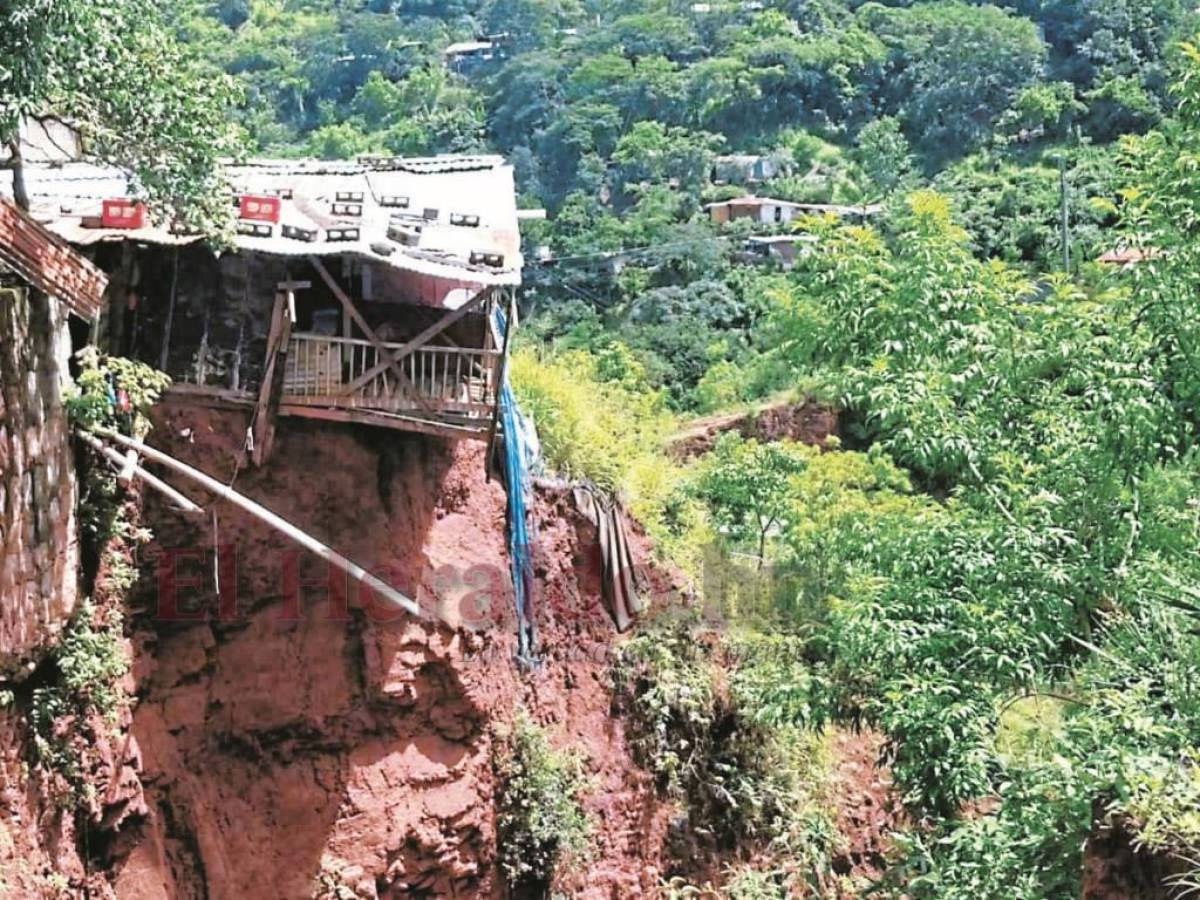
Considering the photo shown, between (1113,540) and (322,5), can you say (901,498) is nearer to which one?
(1113,540)

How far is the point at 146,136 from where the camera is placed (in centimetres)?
770

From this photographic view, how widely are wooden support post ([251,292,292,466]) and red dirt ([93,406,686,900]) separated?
0.18m

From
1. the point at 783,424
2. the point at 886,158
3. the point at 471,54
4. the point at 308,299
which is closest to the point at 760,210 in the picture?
the point at 886,158

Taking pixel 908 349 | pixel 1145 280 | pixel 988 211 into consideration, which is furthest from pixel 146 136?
pixel 988 211

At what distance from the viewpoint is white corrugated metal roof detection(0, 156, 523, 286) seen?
8.70 m

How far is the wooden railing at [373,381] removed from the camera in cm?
904

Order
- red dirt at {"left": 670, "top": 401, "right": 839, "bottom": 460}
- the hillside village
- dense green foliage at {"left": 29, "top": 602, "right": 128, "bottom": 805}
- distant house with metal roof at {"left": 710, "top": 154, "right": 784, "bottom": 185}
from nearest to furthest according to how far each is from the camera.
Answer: the hillside village
dense green foliage at {"left": 29, "top": 602, "right": 128, "bottom": 805}
red dirt at {"left": 670, "top": 401, "right": 839, "bottom": 460}
distant house with metal roof at {"left": 710, "top": 154, "right": 784, "bottom": 185}

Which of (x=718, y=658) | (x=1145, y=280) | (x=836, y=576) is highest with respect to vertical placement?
(x=1145, y=280)

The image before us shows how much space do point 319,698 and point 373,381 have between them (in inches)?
82.7

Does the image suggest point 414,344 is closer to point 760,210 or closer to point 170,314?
point 170,314

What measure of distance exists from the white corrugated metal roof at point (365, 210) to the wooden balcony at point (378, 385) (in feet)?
1.91

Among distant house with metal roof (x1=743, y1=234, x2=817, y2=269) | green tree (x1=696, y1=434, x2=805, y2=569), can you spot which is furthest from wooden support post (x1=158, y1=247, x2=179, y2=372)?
distant house with metal roof (x1=743, y1=234, x2=817, y2=269)

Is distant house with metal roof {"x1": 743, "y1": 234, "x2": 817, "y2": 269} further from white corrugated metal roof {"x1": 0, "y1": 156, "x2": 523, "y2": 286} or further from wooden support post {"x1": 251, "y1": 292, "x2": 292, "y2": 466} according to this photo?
wooden support post {"x1": 251, "y1": 292, "x2": 292, "y2": 466}

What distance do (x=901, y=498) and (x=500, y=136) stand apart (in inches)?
1533
